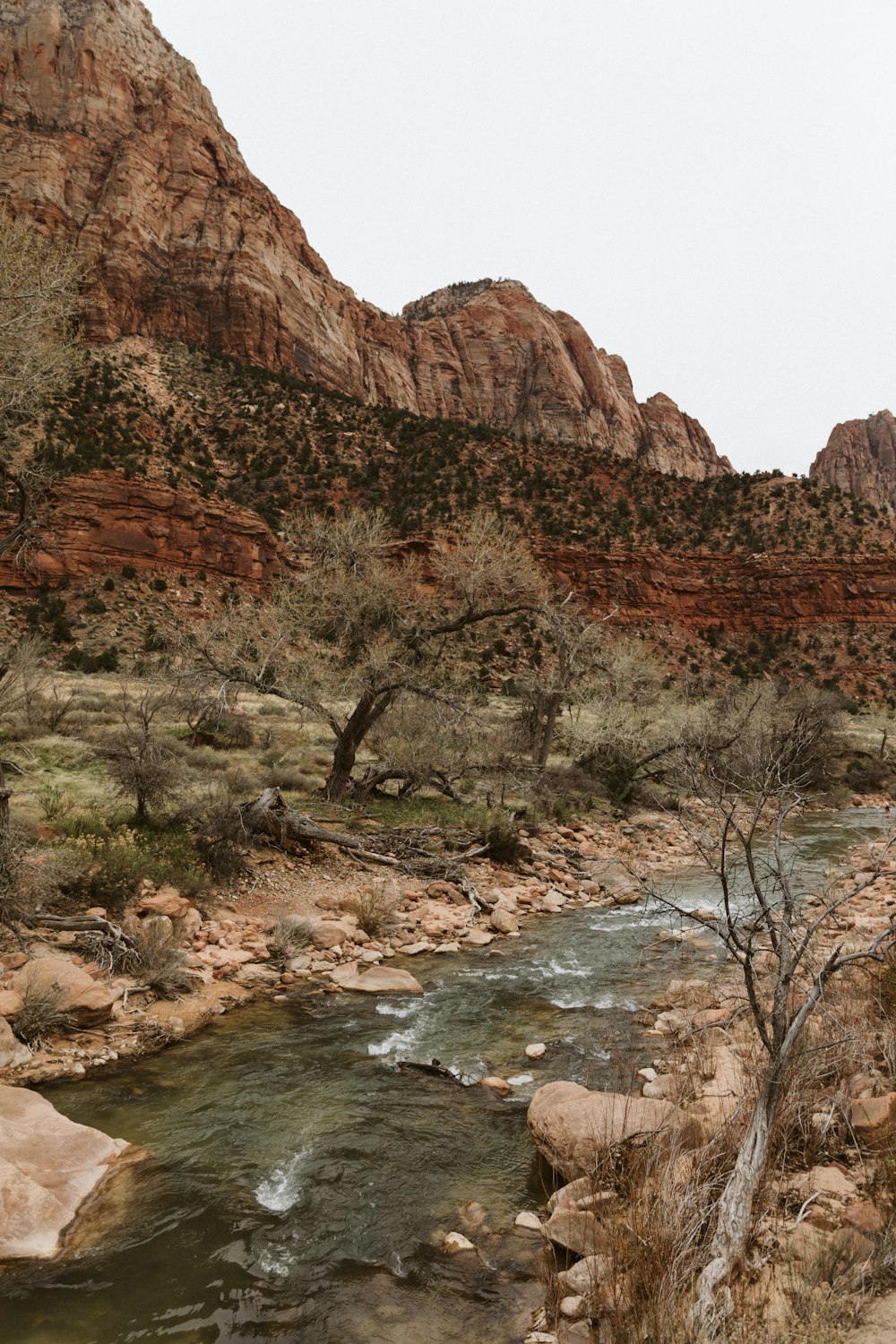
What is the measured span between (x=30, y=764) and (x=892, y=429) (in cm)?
15417

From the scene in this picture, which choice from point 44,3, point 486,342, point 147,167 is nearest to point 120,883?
point 147,167

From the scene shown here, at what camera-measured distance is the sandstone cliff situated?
12619cm

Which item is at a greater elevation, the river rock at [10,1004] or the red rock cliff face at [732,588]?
the red rock cliff face at [732,588]

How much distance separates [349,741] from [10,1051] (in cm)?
833

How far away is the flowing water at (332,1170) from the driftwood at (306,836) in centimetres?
327

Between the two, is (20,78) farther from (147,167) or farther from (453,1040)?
(453,1040)

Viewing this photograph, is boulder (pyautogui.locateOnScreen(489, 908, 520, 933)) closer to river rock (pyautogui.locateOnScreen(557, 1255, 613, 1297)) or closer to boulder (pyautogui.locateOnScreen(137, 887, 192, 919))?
boulder (pyautogui.locateOnScreen(137, 887, 192, 919))

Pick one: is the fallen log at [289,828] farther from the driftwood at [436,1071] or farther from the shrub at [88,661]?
the shrub at [88,661]

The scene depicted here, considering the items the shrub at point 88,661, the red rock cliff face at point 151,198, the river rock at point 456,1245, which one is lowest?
the shrub at point 88,661

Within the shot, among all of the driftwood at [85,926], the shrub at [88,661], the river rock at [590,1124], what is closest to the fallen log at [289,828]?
the driftwood at [85,926]

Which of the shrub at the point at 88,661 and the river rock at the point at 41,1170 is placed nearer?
the river rock at the point at 41,1170

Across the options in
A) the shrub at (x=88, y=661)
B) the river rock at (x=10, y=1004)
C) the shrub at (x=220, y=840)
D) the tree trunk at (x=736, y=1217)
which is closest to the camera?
the tree trunk at (x=736, y=1217)

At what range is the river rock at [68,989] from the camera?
5647 mm

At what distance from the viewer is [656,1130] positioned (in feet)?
12.6
